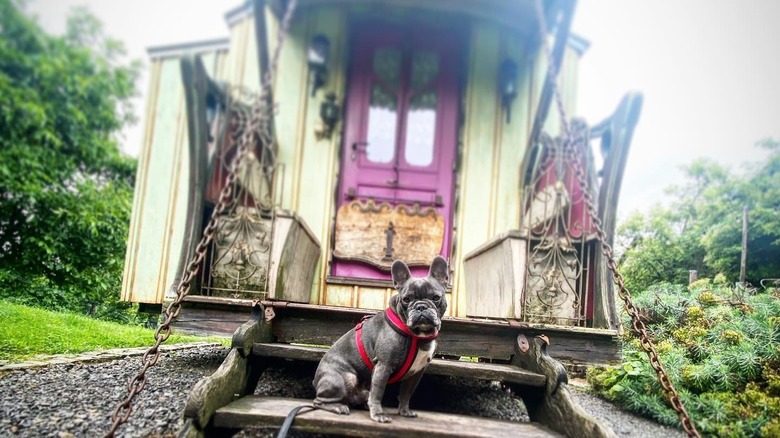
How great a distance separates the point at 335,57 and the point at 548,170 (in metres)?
2.33

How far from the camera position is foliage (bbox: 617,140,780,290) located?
2.86 metres

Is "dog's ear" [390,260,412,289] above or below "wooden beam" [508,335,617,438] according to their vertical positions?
above

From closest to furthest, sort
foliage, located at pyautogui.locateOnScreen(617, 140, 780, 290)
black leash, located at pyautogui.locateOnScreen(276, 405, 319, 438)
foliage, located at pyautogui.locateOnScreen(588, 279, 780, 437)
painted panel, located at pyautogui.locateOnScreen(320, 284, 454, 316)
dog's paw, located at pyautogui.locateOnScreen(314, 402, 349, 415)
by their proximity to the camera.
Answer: black leash, located at pyautogui.locateOnScreen(276, 405, 319, 438)
dog's paw, located at pyautogui.locateOnScreen(314, 402, 349, 415)
foliage, located at pyautogui.locateOnScreen(588, 279, 780, 437)
foliage, located at pyautogui.locateOnScreen(617, 140, 780, 290)
painted panel, located at pyautogui.locateOnScreen(320, 284, 454, 316)

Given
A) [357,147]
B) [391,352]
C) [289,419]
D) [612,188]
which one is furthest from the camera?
[357,147]

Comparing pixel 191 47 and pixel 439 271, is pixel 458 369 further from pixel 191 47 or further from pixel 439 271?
pixel 191 47

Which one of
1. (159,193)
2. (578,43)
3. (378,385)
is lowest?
(378,385)

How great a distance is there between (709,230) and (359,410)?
295 cm

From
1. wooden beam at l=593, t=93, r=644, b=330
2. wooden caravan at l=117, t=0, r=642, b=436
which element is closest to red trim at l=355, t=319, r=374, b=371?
wooden caravan at l=117, t=0, r=642, b=436

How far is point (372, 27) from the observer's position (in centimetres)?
418

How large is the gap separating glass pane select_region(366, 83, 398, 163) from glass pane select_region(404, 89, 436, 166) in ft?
0.52

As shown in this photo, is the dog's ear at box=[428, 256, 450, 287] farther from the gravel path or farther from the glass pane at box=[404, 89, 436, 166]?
the glass pane at box=[404, 89, 436, 166]

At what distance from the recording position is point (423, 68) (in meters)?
4.17

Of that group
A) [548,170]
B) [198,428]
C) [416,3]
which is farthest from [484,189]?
[198,428]

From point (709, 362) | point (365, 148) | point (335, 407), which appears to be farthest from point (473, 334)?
Result: point (365, 148)
